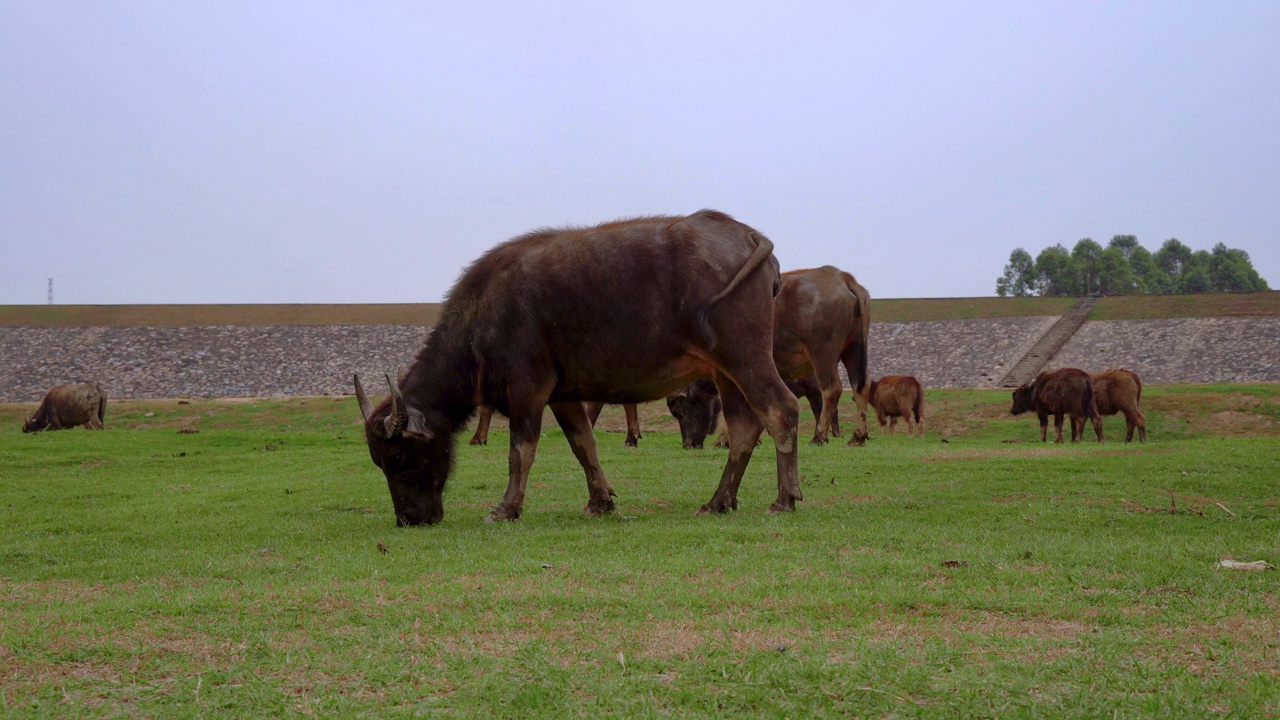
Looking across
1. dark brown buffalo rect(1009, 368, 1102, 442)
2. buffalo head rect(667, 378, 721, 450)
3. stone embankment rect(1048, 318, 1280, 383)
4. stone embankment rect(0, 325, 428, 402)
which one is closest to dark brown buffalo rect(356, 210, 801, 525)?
buffalo head rect(667, 378, 721, 450)

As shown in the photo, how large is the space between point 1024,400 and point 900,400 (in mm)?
3515

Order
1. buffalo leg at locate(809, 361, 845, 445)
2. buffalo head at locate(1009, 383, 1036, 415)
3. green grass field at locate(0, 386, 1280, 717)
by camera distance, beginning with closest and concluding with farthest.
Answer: green grass field at locate(0, 386, 1280, 717), buffalo leg at locate(809, 361, 845, 445), buffalo head at locate(1009, 383, 1036, 415)

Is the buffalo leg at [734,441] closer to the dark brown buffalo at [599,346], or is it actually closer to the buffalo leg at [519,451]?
the dark brown buffalo at [599,346]

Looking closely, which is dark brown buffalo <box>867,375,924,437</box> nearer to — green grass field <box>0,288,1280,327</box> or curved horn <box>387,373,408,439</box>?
curved horn <box>387,373,408,439</box>

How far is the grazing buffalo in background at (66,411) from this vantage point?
30.8 meters

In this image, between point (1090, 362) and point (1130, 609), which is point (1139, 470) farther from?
point (1090, 362)

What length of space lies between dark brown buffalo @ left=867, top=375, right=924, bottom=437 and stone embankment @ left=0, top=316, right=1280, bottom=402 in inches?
713

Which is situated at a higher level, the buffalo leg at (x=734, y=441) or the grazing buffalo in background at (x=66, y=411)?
the buffalo leg at (x=734, y=441)

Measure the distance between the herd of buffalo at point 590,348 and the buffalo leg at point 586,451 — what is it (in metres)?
0.01

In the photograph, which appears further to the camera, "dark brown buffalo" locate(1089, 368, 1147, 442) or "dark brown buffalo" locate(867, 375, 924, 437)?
"dark brown buffalo" locate(867, 375, 924, 437)

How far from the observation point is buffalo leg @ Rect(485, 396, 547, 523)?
9305mm

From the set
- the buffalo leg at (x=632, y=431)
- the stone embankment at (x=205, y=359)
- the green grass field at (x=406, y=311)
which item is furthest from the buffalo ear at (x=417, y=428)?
the green grass field at (x=406, y=311)

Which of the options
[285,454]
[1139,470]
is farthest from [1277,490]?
[285,454]

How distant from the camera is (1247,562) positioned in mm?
6305
